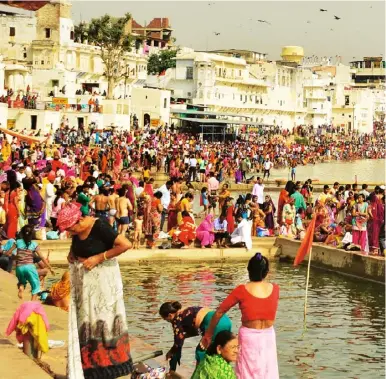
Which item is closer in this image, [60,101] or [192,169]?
[192,169]

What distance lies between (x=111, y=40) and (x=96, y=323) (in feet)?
218

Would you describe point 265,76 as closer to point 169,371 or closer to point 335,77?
point 335,77

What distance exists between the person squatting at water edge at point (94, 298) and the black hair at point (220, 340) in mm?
666

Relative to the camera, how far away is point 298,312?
15352mm

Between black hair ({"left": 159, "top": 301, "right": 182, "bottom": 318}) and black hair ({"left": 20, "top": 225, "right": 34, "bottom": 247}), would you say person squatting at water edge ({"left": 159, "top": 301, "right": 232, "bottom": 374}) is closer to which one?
black hair ({"left": 159, "top": 301, "right": 182, "bottom": 318})

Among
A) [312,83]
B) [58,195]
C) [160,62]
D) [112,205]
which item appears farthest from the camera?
[312,83]

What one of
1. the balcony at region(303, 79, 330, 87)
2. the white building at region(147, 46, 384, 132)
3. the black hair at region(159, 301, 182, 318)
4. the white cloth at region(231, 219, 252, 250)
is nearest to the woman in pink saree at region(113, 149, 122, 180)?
the white cloth at region(231, 219, 252, 250)

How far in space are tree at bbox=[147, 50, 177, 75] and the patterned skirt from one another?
290ft

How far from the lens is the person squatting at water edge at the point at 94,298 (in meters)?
7.84

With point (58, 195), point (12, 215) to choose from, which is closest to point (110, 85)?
point (58, 195)

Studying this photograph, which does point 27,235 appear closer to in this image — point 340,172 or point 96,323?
point 96,323

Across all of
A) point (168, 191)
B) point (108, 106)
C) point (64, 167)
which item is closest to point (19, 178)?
point (168, 191)

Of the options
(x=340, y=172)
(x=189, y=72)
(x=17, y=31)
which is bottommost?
(x=340, y=172)

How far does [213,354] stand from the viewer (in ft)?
25.6
